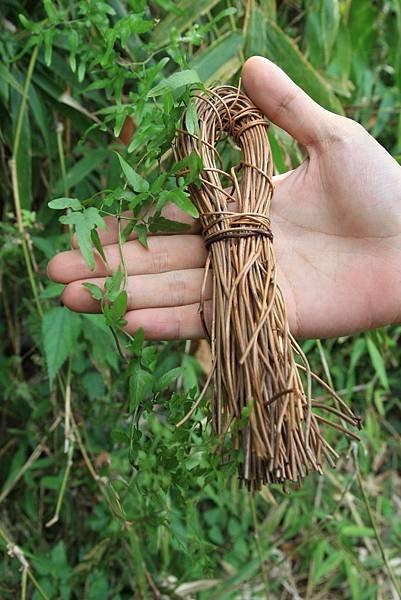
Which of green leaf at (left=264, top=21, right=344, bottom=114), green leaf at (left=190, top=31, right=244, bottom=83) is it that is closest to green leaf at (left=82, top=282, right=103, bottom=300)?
green leaf at (left=190, top=31, right=244, bottom=83)

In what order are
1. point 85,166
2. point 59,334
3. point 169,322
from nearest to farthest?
point 169,322
point 59,334
point 85,166

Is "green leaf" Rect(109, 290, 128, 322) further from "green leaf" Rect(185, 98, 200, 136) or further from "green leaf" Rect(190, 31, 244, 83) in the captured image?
"green leaf" Rect(190, 31, 244, 83)

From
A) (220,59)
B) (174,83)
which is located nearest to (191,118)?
(174,83)

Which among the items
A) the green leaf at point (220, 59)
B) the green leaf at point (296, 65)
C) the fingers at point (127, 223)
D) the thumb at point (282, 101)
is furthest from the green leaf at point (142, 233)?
the green leaf at point (296, 65)

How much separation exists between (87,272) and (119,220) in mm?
78

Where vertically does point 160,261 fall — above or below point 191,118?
below

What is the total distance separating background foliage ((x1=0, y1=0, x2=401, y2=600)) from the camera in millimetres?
927

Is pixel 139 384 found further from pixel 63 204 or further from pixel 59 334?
pixel 59 334

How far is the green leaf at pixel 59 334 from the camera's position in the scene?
43.0 inches

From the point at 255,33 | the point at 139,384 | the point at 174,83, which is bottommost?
the point at 139,384

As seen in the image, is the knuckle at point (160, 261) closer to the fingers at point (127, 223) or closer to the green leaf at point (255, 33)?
the fingers at point (127, 223)

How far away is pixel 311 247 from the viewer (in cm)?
99

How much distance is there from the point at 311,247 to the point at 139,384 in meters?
0.33

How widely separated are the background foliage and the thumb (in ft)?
0.36
